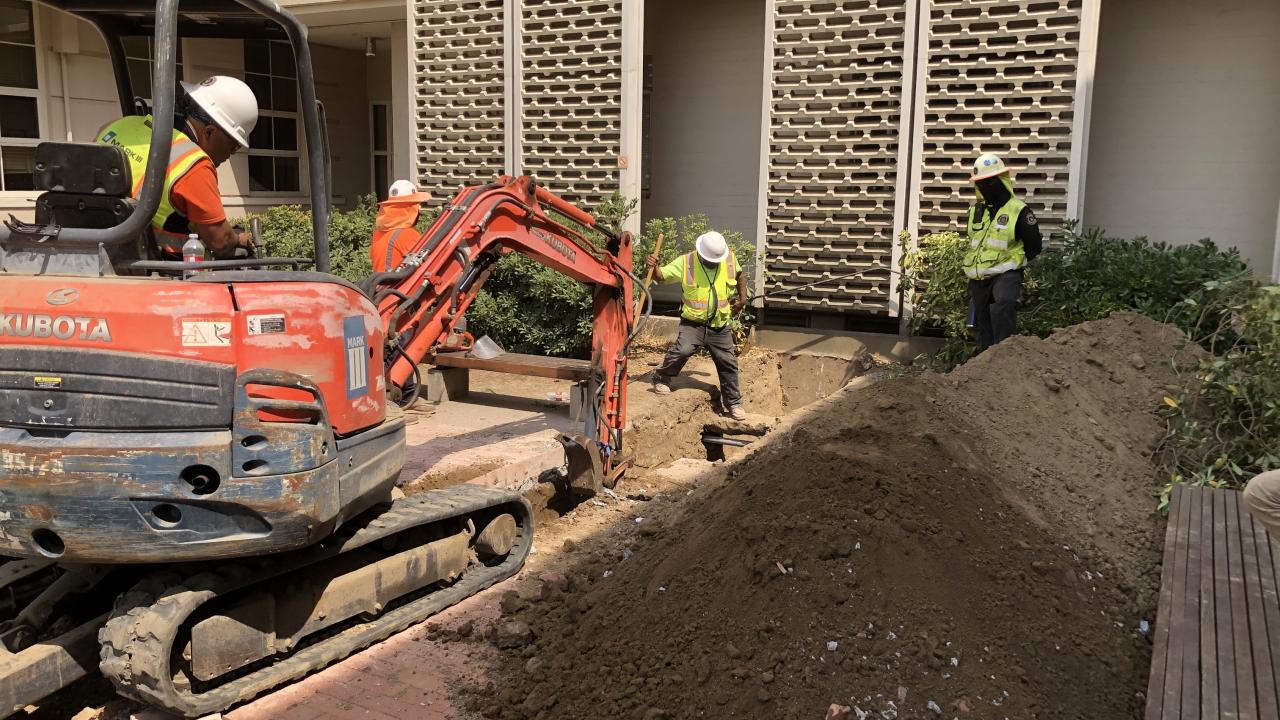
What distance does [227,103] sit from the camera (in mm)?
4004

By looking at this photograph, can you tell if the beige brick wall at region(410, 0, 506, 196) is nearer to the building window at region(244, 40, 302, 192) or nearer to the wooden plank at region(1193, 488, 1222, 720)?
the building window at region(244, 40, 302, 192)

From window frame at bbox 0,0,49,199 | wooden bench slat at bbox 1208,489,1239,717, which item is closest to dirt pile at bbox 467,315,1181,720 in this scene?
wooden bench slat at bbox 1208,489,1239,717

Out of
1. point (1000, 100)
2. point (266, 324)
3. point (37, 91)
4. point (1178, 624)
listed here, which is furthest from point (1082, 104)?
point (37, 91)

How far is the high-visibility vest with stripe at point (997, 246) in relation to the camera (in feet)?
27.6

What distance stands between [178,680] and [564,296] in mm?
7017

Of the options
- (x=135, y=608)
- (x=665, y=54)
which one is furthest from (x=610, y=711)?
(x=665, y=54)

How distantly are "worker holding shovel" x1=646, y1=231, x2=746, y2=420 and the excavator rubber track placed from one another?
4.43m

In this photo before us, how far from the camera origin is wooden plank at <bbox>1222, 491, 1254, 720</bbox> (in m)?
3.34

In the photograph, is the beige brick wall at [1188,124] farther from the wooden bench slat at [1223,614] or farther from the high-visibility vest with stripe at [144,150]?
the high-visibility vest with stripe at [144,150]

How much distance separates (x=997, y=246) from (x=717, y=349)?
2.64 meters

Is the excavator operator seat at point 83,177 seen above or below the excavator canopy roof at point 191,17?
below

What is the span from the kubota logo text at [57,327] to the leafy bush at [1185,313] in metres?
5.81

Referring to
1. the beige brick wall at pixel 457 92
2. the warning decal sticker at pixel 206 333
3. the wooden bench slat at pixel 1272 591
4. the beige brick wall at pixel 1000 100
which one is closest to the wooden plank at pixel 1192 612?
the wooden bench slat at pixel 1272 591

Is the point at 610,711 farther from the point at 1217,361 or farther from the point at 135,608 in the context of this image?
the point at 1217,361
